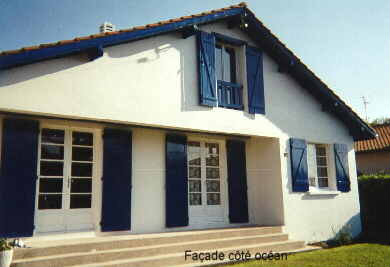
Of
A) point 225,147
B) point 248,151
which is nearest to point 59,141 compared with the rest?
point 225,147

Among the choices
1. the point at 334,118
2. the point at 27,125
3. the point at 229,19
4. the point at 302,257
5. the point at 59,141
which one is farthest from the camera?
the point at 334,118

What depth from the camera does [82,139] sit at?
689cm

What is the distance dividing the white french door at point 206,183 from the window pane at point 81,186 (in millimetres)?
2468

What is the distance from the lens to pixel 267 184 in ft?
29.6

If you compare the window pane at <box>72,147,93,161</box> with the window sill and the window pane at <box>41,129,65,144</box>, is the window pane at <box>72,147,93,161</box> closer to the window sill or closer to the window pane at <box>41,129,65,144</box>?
the window pane at <box>41,129,65,144</box>

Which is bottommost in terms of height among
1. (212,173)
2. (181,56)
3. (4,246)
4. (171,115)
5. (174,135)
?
(4,246)

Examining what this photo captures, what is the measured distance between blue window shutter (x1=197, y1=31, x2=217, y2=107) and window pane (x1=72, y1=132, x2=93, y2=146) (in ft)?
8.36

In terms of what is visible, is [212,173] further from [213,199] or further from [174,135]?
[174,135]

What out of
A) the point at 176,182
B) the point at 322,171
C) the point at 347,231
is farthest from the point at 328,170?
the point at 176,182

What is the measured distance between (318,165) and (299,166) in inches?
55.4

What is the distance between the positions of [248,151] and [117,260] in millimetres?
5000

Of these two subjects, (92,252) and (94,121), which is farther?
(94,121)

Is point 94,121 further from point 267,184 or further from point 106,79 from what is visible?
point 267,184

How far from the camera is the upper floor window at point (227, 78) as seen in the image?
8.30 meters
